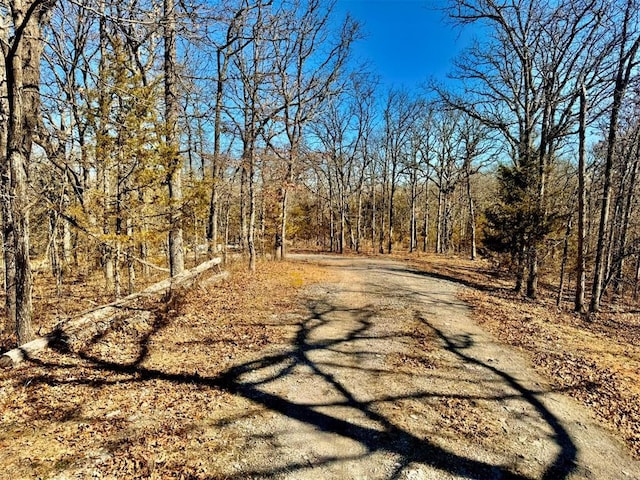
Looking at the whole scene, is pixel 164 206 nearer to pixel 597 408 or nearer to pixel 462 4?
pixel 597 408

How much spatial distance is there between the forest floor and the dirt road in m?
0.02

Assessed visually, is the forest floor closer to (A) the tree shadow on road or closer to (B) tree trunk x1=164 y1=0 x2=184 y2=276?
(A) the tree shadow on road

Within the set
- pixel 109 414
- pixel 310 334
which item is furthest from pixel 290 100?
pixel 109 414

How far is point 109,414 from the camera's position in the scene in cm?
432

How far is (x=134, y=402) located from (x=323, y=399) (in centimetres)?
265

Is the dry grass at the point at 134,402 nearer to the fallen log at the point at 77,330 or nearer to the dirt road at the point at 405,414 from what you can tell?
the fallen log at the point at 77,330

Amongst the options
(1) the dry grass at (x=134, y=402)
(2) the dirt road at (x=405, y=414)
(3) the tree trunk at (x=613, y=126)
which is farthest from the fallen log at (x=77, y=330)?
(3) the tree trunk at (x=613, y=126)

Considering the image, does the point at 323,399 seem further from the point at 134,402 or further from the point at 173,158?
the point at 173,158

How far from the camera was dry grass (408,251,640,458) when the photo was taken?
5.12 m

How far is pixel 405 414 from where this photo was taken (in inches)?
184

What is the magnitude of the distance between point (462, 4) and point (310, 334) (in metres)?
13.5

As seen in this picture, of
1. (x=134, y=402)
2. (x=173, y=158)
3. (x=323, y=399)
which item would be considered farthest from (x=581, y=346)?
(x=173, y=158)

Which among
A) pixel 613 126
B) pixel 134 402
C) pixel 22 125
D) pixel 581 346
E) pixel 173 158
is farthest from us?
pixel 613 126

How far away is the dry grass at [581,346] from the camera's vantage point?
5.12 meters
